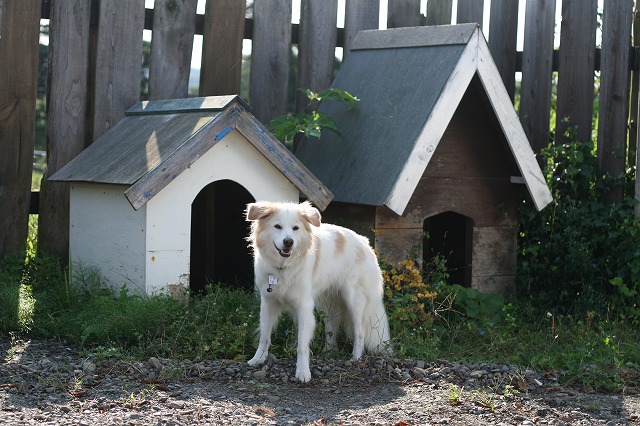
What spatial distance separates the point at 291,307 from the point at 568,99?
424cm

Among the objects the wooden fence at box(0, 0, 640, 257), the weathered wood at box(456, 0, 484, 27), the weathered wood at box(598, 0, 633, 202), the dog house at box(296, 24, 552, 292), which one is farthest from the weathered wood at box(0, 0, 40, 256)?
the weathered wood at box(598, 0, 633, 202)

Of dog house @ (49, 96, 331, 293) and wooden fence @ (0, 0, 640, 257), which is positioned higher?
wooden fence @ (0, 0, 640, 257)

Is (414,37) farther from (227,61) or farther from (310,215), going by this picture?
(310,215)

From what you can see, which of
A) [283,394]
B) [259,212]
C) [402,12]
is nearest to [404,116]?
[402,12]

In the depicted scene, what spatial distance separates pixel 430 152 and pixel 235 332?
214 cm

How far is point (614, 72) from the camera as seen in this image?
8.98m

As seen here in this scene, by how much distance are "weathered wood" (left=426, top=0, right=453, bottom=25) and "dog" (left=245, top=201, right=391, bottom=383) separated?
10.8 feet

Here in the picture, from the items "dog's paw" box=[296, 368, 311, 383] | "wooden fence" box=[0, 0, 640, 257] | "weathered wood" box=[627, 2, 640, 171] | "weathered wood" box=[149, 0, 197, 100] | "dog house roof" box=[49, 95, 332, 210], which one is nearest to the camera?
"dog's paw" box=[296, 368, 311, 383]

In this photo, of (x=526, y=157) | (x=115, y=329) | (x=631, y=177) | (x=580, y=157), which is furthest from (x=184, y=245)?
(x=631, y=177)

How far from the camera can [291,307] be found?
6.03 metres

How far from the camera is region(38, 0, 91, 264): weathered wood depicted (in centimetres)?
774

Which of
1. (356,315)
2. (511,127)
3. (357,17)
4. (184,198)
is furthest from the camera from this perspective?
(357,17)

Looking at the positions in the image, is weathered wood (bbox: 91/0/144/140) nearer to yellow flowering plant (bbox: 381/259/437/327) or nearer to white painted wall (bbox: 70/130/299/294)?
white painted wall (bbox: 70/130/299/294)

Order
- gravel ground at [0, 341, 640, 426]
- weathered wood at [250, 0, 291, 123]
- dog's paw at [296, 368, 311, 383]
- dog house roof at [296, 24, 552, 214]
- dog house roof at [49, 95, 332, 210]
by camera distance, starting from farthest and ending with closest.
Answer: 1. weathered wood at [250, 0, 291, 123]
2. dog house roof at [296, 24, 552, 214]
3. dog house roof at [49, 95, 332, 210]
4. dog's paw at [296, 368, 311, 383]
5. gravel ground at [0, 341, 640, 426]
